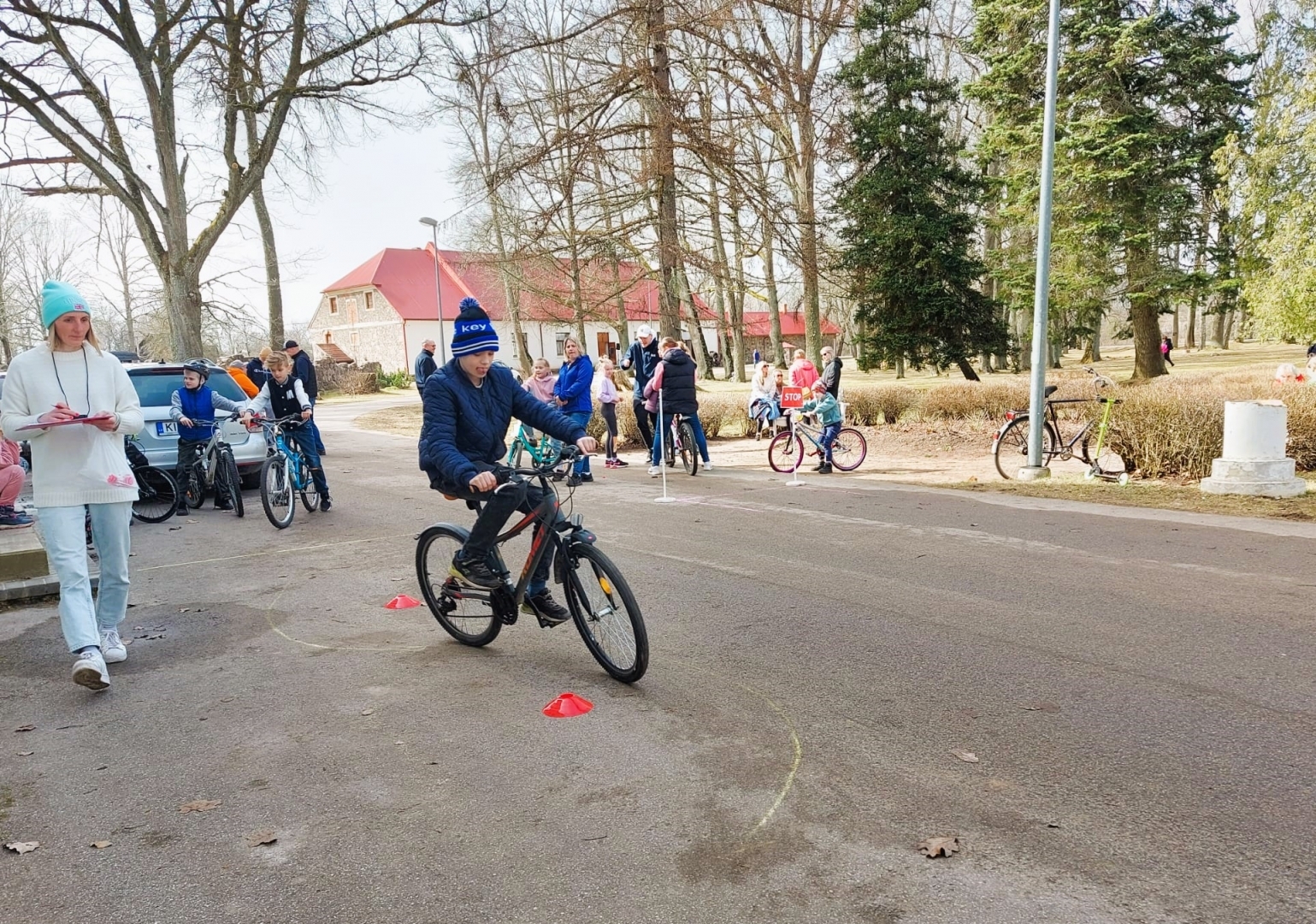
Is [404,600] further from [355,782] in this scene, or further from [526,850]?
[526,850]

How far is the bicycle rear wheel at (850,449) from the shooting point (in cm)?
1419

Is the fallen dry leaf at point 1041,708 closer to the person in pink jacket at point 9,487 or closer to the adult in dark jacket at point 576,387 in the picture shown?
the person in pink jacket at point 9,487

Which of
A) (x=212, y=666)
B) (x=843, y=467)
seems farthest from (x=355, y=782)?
(x=843, y=467)

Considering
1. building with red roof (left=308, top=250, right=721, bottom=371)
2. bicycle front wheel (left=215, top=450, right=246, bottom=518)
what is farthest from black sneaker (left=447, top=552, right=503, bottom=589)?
building with red roof (left=308, top=250, right=721, bottom=371)

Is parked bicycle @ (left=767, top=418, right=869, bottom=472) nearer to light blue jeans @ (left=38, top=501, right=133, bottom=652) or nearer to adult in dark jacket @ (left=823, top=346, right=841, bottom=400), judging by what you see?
adult in dark jacket @ (left=823, top=346, right=841, bottom=400)

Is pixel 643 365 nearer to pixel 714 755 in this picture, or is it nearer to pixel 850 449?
pixel 850 449

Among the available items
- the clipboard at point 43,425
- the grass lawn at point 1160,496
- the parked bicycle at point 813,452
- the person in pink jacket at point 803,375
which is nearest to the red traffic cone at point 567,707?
the clipboard at point 43,425

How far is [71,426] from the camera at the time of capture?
496 cm

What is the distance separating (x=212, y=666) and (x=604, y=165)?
14988mm

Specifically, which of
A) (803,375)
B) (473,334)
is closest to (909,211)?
(803,375)

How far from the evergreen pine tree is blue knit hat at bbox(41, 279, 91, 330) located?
88.5ft

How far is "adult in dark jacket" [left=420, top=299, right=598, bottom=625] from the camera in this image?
4.93 m

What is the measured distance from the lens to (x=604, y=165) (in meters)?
18.5

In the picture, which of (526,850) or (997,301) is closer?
(526,850)
